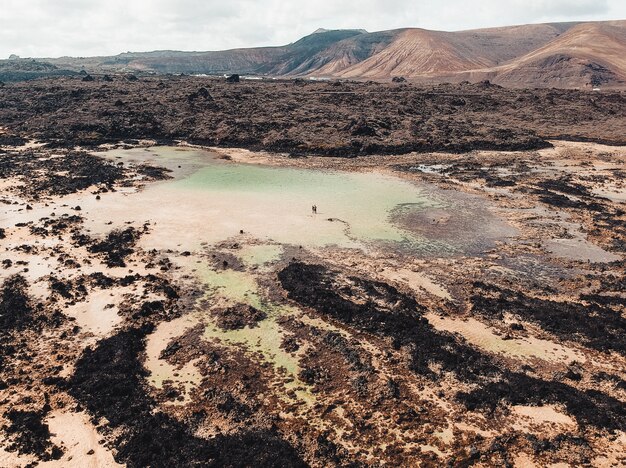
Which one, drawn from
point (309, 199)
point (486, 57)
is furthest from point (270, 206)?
point (486, 57)

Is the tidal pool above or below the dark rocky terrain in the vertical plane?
below

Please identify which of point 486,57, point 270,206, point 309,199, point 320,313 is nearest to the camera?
point 320,313

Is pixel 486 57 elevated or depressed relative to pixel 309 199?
elevated

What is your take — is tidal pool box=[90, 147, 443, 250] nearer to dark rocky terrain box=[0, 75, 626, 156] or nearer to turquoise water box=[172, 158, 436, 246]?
turquoise water box=[172, 158, 436, 246]

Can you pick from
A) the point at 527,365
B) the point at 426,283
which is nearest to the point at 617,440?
the point at 527,365

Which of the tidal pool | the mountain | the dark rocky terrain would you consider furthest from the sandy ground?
the mountain

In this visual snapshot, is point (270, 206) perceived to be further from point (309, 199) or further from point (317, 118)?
point (317, 118)

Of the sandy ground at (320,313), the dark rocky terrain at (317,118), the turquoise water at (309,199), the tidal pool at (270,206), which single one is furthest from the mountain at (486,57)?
the sandy ground at (320,313)

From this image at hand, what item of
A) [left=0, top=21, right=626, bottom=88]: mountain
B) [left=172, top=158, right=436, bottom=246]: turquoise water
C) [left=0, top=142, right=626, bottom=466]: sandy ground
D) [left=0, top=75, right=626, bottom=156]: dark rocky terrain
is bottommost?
[left=0, top=142, right=626, bottom=466]: sandy ground

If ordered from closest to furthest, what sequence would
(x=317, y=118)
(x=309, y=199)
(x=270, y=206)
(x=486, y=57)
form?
(x=270, y=206) < (x=309, y=199) < (x=317, y=118) < (x=486, y=57)

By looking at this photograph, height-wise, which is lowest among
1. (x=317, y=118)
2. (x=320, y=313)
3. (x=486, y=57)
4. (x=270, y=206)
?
(x=320, y=313)

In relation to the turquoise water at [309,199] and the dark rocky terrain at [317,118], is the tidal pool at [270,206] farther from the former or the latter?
the dark rocky terrain at [317,118]

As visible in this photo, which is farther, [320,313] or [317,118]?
[317,118]

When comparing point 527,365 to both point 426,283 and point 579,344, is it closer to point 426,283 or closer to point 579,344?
point 579,344
